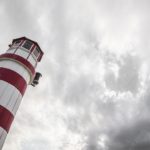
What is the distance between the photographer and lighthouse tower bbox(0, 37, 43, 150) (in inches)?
788

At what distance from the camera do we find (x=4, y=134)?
19625mm

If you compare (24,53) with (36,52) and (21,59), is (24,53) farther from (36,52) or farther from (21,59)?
(36,52)

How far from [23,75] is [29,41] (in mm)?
5222

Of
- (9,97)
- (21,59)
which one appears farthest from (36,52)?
(9,97)

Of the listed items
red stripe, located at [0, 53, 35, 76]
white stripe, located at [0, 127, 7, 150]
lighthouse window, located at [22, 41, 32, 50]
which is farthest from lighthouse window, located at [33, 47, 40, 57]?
white stripe, located at [0, 127, 7, 150]

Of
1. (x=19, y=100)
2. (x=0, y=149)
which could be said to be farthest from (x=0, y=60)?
(x=0, y=149)

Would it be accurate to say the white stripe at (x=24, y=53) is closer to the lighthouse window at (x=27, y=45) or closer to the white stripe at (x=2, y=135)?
the lighthouse window at (x=27, y=45)

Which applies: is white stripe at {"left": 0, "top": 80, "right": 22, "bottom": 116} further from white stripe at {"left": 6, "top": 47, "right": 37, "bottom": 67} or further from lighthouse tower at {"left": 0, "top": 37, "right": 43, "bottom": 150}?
white stripe at {"left": 6, "top": 47, "right": 37, "bottom": 67}

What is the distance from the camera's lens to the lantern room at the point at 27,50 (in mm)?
24056

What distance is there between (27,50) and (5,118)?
849cm

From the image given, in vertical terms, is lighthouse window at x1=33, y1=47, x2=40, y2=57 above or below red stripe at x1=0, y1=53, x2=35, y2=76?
above

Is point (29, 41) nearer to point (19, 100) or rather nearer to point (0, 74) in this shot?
point (0, 74)

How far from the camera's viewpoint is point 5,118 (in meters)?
19.7

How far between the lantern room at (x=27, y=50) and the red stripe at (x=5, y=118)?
6.45 meters
